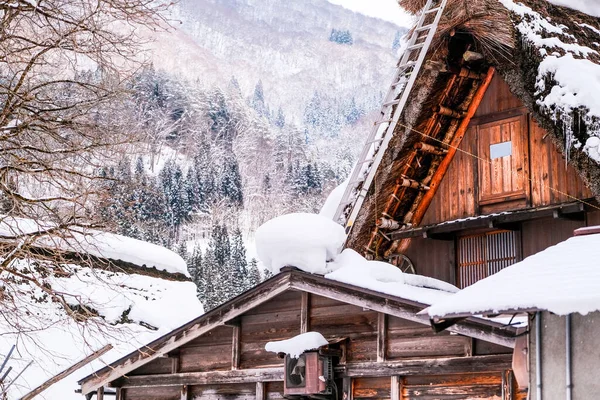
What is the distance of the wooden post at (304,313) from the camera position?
11328 millimetres

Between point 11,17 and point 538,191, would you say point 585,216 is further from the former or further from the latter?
point 11,17

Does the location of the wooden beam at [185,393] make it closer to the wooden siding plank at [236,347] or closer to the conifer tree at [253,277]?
the wooden siding plank at [236,347]

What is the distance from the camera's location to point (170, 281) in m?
23.1

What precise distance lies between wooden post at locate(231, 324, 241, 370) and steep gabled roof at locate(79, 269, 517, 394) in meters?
0.30

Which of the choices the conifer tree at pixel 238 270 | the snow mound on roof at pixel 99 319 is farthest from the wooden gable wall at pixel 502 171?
the conifer tree at pixel 238 270

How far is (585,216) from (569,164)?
2.29ft

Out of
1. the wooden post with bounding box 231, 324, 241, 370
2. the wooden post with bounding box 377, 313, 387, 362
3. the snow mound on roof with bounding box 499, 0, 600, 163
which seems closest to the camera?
the snow mound on roof with bounding box 499, 0, 600, 163

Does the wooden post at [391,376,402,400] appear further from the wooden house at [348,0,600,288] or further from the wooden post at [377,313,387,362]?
the wooden house at [348,0,600,288]

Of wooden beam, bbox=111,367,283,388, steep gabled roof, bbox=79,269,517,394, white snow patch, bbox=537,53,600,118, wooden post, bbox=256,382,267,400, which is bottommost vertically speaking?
wooden post, bbox=256,382,267,400

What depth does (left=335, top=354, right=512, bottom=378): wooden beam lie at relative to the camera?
30.8ft

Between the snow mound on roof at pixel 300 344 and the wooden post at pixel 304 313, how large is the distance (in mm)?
315

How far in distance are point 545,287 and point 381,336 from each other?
439 cm

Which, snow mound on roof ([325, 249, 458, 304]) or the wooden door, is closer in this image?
snow mound on roof ([325, 249, 458, 304])

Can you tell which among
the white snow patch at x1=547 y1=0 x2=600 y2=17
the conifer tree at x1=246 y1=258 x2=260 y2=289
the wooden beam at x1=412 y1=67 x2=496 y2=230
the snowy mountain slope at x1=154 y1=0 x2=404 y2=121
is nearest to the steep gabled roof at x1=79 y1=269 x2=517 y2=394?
the wooden beam at x1=412 y1=67 x2=496 y2=230
